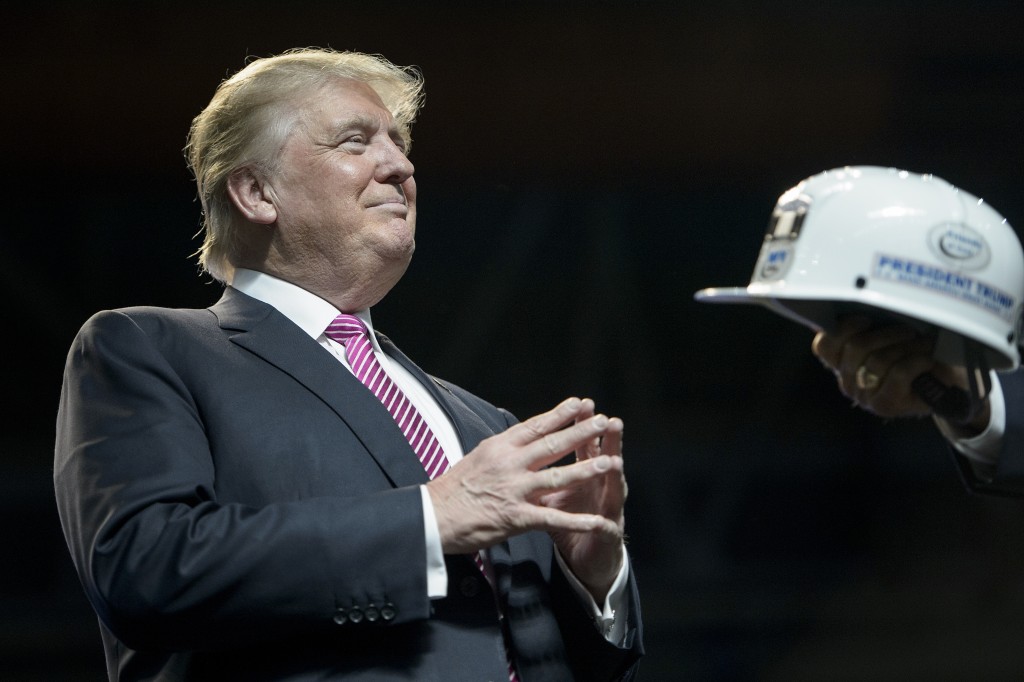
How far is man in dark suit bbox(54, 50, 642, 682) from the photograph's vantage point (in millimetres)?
1640

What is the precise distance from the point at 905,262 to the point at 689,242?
2321mm

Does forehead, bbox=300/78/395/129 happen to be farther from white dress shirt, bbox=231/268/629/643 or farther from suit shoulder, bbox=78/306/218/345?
suit shoulder, bbox=78/306/218/345

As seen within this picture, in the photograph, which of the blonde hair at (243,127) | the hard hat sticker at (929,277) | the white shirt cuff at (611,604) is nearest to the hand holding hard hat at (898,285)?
the hard hat sticker at (929,277)

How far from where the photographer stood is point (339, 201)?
222 centimetres

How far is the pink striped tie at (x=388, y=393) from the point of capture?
194 cm

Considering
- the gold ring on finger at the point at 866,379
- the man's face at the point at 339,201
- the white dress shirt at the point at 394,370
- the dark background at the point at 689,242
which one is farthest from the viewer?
the dark background at the point at 689,242

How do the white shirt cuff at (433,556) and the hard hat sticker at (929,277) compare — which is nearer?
the white shirt cuff at (433,556)

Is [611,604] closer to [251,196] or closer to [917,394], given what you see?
[917,394]

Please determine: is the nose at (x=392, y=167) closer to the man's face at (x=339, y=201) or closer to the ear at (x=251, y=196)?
the man's face at (x=339, y=201)

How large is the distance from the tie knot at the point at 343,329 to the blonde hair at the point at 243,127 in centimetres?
30

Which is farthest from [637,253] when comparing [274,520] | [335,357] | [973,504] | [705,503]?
[274,520]

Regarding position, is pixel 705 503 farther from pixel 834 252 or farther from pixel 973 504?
pixel 834 252

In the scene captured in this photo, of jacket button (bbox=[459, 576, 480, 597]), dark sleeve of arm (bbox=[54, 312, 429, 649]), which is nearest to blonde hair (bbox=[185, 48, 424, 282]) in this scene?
dark sleeve of arm (bbox=[54, 312, 429, 649])

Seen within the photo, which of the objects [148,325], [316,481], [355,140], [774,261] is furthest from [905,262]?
[148,325]
